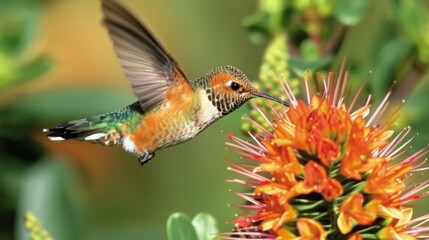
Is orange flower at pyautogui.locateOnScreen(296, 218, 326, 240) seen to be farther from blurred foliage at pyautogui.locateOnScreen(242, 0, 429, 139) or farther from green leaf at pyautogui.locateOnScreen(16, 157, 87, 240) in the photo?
green leaf at pyautogui.locateOnScreen(16, 157, 87, 240)

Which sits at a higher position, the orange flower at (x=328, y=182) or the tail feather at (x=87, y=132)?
the tail feather at (x=87, y=132)

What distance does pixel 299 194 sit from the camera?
1.81 meters

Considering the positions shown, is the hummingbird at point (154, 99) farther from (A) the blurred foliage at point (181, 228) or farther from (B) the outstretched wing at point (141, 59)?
(A) the blurred foliage at point (181, 228)

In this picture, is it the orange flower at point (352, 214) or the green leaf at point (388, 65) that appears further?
the green leaf at point (388, 65)

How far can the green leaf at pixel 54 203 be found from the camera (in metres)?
2.82

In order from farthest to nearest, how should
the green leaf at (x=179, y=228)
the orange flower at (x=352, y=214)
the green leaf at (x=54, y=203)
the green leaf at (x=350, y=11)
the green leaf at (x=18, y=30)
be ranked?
the green leaf at (x=18, y=30) → the green leaf at (x=54, y=203) → the green leaf at (x=350, y=11) → the green leaf at (x=179, y=228) → the orange flower at (x=352, y=214)

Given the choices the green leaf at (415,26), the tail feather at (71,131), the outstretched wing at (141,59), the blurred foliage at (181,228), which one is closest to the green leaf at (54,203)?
the tail feather at (71,131)

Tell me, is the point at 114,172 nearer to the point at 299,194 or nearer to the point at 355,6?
the point at 355,6

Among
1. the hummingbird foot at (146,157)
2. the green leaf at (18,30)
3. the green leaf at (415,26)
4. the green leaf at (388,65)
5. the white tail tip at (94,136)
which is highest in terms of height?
the green leaf at (18,30)

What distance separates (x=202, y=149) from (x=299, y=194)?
10.3ft

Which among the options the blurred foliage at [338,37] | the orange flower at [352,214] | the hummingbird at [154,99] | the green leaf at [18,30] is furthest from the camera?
the green leaf at [18,30]

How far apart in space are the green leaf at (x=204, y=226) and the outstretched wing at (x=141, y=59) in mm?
390

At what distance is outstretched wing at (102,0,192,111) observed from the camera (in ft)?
6.83

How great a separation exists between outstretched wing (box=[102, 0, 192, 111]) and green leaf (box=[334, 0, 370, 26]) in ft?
1.55
